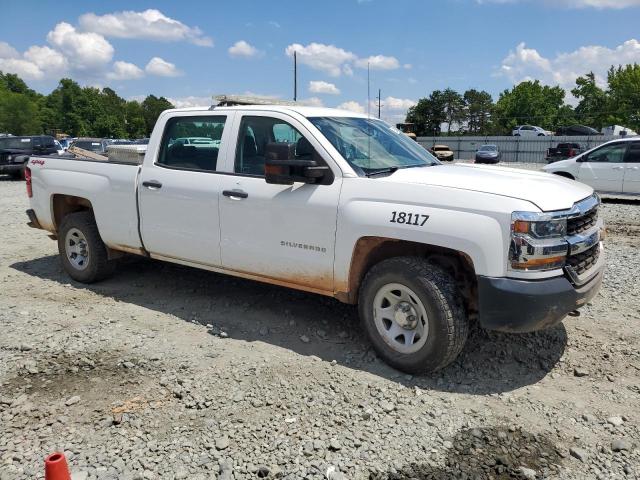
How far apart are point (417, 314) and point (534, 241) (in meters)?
0.98

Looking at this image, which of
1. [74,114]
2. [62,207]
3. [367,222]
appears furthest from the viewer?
[74,114]

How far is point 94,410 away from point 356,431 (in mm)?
1752

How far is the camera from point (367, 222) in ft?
13.2

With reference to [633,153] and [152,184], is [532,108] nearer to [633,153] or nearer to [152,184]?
[633,153]

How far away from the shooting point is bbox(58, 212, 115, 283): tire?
615 centimetres

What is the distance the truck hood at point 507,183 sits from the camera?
12.1ft

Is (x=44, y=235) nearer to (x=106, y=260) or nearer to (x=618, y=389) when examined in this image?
(x=106, y=260)

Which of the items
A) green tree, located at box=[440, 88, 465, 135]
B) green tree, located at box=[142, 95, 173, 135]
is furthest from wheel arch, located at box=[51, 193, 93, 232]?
green tree, located at box=[142, 95, 173, 135]

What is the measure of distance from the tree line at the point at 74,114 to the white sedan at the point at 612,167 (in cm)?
7640

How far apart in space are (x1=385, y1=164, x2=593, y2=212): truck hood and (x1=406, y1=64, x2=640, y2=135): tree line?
6423 cm

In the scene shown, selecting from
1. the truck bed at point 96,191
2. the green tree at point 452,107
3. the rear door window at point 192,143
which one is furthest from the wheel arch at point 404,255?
the green tree at point 452,107

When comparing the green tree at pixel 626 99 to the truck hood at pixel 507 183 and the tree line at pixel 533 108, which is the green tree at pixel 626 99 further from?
the truck hood at pixel 507 183

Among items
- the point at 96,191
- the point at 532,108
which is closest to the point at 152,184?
the point at 96,191

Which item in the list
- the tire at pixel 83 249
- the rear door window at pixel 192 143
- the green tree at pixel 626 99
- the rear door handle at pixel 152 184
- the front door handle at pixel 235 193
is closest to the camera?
the front door handle at pixel 235 193
